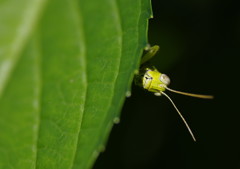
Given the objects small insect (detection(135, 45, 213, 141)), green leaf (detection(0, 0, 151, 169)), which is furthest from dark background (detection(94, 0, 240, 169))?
green leaf (detection(0, 0, 151, 169))

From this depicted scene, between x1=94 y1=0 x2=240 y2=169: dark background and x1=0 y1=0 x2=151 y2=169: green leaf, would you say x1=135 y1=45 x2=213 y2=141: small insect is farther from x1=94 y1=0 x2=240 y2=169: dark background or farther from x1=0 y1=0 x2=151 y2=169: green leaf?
x1=0 y1=0 x2=151 y2=169: green leaf

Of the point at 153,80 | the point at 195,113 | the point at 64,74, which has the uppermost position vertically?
the point at 64,74

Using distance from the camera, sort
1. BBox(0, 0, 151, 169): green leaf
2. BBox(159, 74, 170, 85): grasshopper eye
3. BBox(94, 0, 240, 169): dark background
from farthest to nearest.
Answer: BBox(94, 0, 240, 169): dark background < BBox(159, 74, 170, 85): grasshopper eye < BBox(0, 0, 151, 169): green leaf

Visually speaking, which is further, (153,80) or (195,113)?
(195,113)

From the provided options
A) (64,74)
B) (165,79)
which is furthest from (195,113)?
(64,74)

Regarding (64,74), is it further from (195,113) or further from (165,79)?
(195,113)

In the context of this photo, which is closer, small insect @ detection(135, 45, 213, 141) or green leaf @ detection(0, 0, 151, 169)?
green leaf @ detection(0, 0, 151, 169)

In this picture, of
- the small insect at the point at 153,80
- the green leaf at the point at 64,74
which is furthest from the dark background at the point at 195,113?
the green leaf at the point at 64,74

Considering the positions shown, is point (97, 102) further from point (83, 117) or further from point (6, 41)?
point (6, 41)
